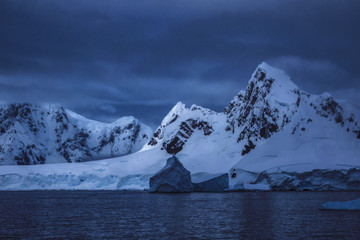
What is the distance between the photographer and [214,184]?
322ft

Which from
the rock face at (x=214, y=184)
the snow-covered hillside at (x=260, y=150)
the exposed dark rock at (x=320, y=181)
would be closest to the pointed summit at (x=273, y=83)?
the snow-covered hillside at (x=260, y=150)

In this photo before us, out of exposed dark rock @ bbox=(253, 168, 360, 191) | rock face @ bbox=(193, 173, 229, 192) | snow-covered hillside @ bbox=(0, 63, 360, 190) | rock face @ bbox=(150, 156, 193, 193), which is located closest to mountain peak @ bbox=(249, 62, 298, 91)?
snow-covered hillside @ bbox=(0, 63, 360, 190)

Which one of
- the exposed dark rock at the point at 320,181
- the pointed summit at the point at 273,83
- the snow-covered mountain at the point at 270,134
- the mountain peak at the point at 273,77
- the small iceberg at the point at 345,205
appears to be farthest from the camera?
the mountain peak at the point at 273,77

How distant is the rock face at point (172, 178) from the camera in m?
88.6

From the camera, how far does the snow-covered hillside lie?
116062 millimetres

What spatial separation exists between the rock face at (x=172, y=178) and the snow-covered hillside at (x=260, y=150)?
2078 cm

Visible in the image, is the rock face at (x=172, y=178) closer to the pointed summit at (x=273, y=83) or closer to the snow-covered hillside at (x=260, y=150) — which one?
the snow-covered hillside at (x=260, y=150)

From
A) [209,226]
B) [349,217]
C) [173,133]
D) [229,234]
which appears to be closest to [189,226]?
[209,226]

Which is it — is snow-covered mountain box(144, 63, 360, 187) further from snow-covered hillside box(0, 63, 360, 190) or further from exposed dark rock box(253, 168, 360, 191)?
exposed dark rock box(253, 168, 360, 191)

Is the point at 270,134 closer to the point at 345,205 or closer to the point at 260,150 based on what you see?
the point at 260,150

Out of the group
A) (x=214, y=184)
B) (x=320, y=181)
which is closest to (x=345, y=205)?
(x=214, y=184)

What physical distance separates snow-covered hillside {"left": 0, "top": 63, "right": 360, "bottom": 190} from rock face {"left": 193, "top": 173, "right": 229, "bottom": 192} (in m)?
8.78

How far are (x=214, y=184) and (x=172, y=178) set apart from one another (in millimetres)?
13795

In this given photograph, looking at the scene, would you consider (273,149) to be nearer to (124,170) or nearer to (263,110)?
(263,110)
